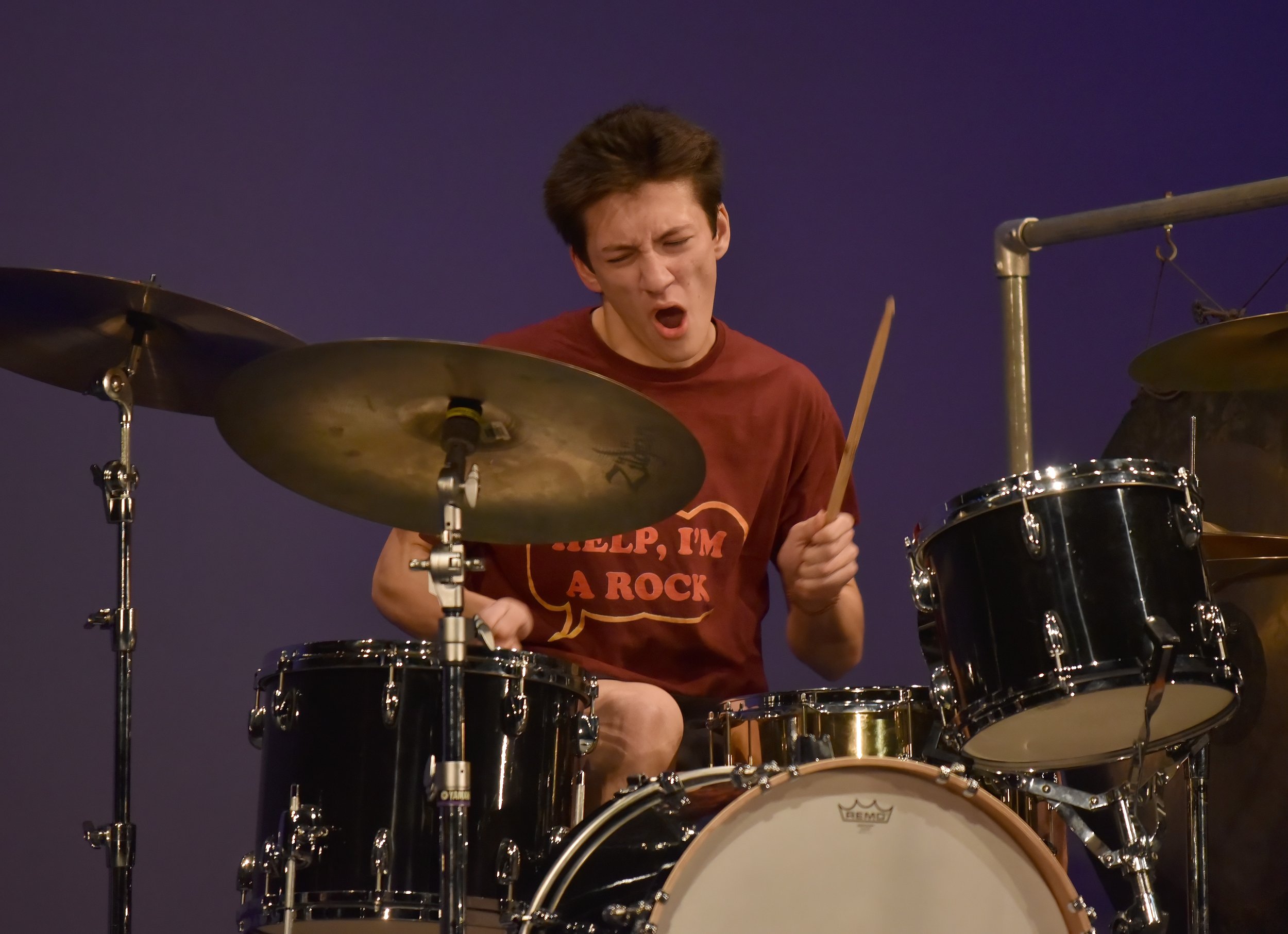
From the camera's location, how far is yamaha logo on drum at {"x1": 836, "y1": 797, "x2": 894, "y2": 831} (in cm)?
160

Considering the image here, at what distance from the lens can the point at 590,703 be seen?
81.0 inches

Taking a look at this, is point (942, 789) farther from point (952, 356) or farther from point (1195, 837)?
point (952, 356)

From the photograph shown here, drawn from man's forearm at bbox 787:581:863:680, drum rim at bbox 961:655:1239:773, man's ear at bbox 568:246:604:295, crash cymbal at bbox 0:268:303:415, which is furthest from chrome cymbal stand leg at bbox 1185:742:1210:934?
crash cymbal at bbox 0:268:303:415

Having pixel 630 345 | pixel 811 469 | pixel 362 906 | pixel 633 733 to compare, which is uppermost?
pixel 630 345

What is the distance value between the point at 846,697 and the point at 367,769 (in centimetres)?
69

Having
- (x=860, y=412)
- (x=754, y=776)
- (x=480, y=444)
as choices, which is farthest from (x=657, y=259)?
(x=754, y=776)

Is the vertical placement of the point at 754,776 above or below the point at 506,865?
above

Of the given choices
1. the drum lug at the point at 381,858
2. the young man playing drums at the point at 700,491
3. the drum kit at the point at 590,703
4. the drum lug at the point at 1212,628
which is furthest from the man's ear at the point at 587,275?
the drum lug at the point at 1212,628

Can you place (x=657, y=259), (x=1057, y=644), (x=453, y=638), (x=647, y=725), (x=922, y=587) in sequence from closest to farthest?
(x=453, y=638) → (x=1057, y=644) → (x=922, y=587) → (x=647, y=725) → (x=657, y=259)

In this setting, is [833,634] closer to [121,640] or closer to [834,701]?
[834,701]

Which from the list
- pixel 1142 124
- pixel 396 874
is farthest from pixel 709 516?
pixel 1142 124

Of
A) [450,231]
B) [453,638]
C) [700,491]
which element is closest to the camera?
[453,638]

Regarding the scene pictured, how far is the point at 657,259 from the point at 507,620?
2.37ft

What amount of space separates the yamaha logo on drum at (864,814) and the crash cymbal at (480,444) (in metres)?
0.44
